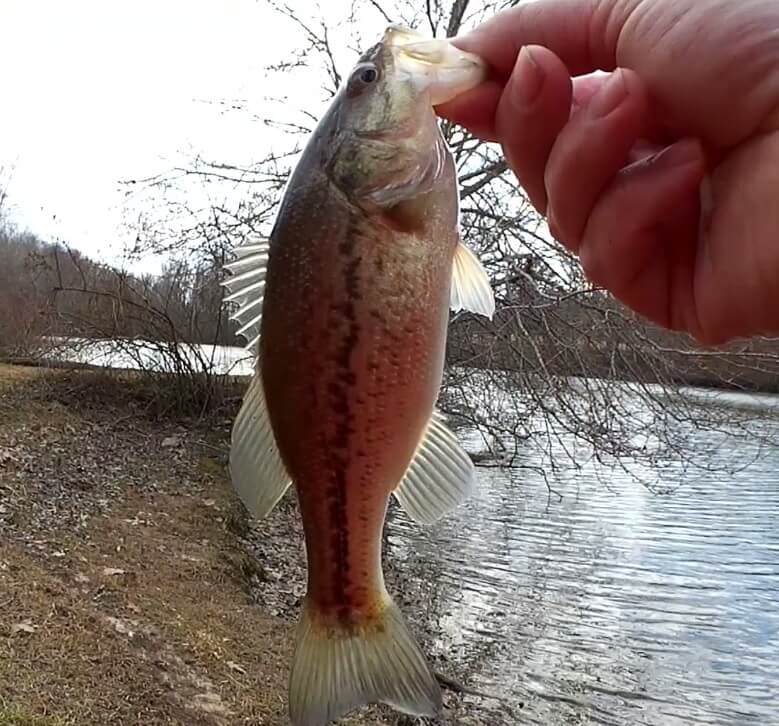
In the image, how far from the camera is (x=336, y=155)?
169 cm

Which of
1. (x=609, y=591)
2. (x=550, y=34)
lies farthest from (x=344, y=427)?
(x=609, y=591)

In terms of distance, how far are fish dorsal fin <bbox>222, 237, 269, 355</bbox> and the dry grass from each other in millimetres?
4291

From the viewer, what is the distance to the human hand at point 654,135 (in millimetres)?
1537

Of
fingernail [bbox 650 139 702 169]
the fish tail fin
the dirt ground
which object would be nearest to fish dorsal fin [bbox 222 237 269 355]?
the fish tail fin

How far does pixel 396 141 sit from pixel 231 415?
1497 cm

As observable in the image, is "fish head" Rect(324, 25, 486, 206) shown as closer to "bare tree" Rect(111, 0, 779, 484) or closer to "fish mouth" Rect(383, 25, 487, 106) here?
"fish mouth" Rect(383, 25, 487, 106)

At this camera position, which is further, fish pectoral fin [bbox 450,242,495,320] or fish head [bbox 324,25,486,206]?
fish pectoral fin [bbox 450,242,495,320]

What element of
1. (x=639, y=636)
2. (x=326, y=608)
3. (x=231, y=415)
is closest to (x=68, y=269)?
(x=231, y=415)

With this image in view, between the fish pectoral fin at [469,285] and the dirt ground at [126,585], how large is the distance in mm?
4509

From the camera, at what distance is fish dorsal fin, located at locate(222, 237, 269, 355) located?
1.81 m

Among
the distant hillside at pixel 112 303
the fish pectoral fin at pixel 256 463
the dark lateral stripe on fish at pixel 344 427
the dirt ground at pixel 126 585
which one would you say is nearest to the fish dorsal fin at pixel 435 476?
the dark lateral stripe on fish at pixel 344 427

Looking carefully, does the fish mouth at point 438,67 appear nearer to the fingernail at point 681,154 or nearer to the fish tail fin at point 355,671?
the fingernail at point 681,154

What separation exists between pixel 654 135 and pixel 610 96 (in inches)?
8.6

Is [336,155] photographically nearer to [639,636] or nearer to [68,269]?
[639,636]
